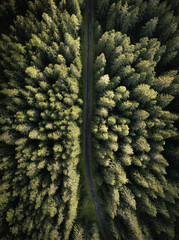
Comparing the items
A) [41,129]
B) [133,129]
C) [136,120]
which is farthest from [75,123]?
[136,120]

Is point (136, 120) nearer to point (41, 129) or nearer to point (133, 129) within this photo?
point (133, 129)

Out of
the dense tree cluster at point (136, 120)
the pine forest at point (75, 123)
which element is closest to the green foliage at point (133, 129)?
the dense tree cluster at point (136, 120)

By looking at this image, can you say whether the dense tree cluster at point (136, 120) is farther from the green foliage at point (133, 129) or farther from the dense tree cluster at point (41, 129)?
the dense tree cluster at point (41, 129)

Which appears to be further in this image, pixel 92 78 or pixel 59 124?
pixel 92 78

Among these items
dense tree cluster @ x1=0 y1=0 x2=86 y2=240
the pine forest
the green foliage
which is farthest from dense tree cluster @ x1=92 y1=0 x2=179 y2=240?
dense tree cluster @ x1=0 y1=0 x2=86 y2=240

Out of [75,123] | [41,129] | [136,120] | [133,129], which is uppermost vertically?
[136,120]

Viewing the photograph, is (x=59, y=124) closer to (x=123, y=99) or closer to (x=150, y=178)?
(x=123, y=99)

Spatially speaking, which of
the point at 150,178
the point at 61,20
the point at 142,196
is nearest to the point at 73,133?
the point at 150,178
